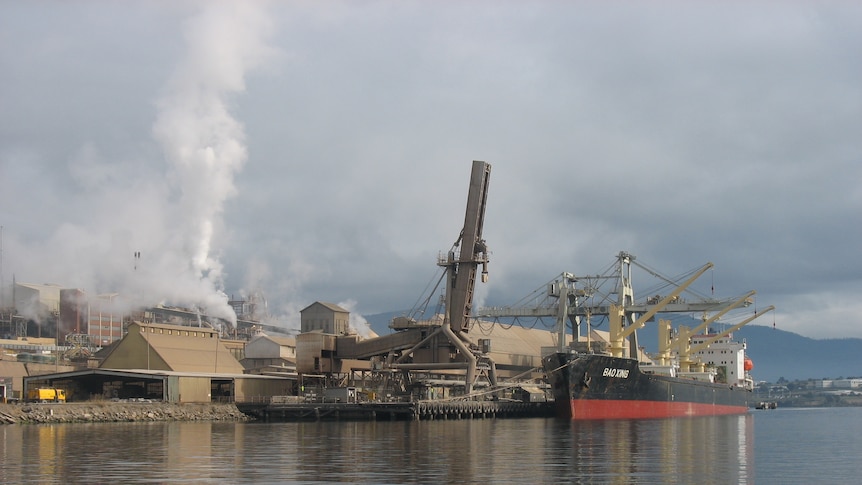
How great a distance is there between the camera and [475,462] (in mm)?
34469

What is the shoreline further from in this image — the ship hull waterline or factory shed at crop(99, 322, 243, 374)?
the ship hull waterline

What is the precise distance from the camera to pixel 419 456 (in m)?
36.9

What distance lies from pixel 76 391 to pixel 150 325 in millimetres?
9457

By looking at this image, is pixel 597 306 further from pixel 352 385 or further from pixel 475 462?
pixel 475 462

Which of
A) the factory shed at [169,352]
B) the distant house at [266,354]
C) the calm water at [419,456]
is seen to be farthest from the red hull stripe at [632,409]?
the distant house at [266,354]

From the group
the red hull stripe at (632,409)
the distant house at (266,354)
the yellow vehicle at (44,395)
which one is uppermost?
the distant house at (266,354)

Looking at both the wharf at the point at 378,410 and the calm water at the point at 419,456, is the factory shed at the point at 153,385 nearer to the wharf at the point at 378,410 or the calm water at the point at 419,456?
the wharf at the point at 378,410

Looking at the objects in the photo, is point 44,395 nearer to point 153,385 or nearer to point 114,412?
point 114,412

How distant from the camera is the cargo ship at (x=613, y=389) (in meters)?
70.6

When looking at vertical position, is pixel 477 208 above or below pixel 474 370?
above

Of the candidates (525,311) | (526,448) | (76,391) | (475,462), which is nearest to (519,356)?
(525,311)

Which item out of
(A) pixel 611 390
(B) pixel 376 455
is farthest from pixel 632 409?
(B) pixel 376 455

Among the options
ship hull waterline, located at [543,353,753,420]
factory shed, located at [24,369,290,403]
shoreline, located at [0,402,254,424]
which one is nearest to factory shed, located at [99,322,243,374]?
factory shed, located at [24,369,290,403]

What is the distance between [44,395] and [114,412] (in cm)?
802
